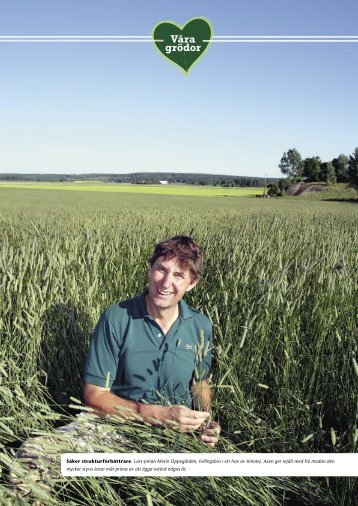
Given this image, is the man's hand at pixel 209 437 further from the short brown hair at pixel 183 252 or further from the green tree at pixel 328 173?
the green tree at pixel 328 173

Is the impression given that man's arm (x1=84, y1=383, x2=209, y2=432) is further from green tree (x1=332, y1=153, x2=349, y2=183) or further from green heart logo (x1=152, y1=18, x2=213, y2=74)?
green tree (x1=332, y1=153, x2=349, y2=183)

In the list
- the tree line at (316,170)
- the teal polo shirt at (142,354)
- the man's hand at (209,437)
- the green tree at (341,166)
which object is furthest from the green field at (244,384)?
the green tree at (341,166)

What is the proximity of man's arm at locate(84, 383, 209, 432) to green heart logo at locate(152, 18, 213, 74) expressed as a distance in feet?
7.63

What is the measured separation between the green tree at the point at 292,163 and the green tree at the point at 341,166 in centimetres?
478

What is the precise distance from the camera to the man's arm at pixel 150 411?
4.64ft

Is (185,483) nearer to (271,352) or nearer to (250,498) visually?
(250,498)

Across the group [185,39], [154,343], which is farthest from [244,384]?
[185,39]

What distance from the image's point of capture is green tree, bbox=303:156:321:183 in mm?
56578

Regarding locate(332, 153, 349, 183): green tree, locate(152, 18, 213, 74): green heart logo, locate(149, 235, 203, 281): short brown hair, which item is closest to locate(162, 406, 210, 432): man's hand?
locate(149, 235, 203, 281): short brown hair

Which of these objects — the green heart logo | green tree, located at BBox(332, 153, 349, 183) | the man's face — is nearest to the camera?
the man's face

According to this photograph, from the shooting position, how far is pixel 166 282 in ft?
5.43

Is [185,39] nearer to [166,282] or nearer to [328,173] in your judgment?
[166,282]

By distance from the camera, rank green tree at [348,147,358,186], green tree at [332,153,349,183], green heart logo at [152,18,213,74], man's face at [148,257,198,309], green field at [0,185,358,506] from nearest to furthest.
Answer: green field at [0,185,358,506]
man's face at [148,257,198,309]
green heart logo at [152,18,213,74]
green tree at [348,147,358,186]
green tree at [332,153,349,183]

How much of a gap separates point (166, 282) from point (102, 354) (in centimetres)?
36
